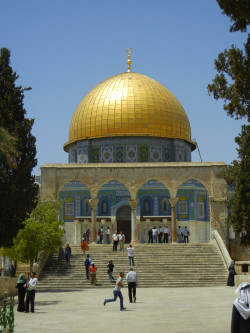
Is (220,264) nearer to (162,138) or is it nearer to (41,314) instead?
(41,314)

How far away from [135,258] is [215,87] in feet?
39.8

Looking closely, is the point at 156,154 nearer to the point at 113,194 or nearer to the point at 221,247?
the point at 113,194

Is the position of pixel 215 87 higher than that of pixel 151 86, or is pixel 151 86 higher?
pixel 151 86

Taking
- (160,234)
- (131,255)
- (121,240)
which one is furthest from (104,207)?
(131,255)

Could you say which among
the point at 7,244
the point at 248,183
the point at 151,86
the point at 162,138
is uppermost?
the point at 151,86

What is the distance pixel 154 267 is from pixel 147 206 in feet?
37.7

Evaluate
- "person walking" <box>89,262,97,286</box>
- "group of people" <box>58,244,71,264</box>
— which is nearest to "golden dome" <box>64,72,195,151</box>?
"group of people" <box>58,244,71,264</box>

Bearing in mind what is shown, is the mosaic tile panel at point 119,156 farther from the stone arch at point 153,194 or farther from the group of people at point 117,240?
the group of people at point 117,240

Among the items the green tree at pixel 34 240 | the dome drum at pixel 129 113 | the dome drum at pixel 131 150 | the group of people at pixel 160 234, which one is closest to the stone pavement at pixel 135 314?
the green tree at pixel 34 240

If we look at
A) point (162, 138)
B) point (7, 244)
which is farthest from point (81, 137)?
point (7, 244)

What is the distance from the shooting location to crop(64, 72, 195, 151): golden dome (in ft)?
107

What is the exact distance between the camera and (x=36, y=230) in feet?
65.9

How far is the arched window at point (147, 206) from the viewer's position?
31578mm

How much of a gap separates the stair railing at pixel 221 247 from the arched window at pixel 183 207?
7608 mm
